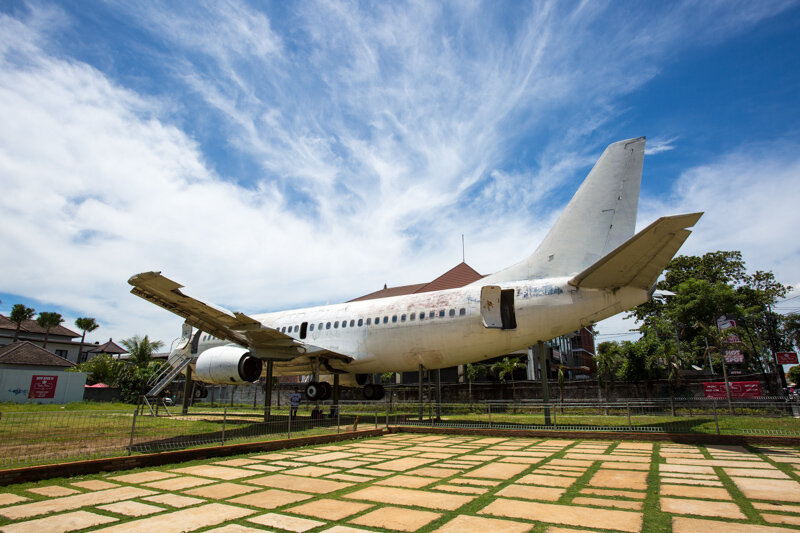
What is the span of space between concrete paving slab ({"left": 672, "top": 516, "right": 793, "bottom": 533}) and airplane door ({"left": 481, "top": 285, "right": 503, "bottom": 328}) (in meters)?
9.84

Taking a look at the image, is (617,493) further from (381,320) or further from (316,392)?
(316,392)

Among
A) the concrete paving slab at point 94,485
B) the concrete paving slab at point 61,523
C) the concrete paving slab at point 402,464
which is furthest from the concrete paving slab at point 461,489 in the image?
the concrete paving slab at point 94,485

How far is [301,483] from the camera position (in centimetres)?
552

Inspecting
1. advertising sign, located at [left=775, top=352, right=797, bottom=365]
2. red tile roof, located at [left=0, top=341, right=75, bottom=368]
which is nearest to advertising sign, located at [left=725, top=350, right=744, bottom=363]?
advertising sign, located at [left=775, top=352, right=797, bottom=365]

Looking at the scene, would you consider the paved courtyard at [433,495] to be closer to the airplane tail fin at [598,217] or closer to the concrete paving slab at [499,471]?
the concrete paving slab at [499,471]

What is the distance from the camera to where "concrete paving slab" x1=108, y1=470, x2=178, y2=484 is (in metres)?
5.78

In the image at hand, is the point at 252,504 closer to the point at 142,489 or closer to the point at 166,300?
the point at 142,489

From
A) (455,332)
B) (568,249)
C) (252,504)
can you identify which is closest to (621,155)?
(568,249)

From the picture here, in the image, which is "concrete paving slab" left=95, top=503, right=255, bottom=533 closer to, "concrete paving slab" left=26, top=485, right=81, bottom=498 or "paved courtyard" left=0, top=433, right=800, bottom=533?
"paved courtyard" left=0, top=433, right=800, bottom=533

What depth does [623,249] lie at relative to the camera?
10.1 m

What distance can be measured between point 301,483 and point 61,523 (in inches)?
97.0

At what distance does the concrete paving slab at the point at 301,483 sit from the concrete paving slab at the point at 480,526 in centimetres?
186

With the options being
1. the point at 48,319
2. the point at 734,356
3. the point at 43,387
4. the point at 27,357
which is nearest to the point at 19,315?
the point at 48,319

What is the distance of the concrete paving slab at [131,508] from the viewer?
4.23m
